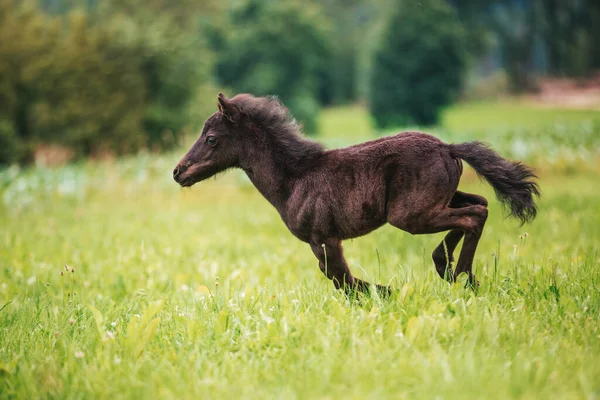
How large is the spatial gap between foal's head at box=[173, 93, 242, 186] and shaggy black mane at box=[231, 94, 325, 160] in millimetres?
117

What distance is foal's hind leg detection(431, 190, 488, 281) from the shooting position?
13.3 feet

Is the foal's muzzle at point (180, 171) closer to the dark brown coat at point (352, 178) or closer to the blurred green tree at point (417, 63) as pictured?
the dark brown coat at point (352, 178)

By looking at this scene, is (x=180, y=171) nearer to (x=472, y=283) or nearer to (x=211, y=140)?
(x=211, y=140)

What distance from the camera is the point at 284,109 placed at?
176 inches

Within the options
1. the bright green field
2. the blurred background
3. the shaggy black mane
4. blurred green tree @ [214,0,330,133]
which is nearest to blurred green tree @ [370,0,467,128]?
the blurred background

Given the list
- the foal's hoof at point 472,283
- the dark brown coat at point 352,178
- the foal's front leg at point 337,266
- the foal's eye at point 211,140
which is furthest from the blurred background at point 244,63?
the foal's hoof at point 472,283

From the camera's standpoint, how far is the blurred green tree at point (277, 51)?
40.9m

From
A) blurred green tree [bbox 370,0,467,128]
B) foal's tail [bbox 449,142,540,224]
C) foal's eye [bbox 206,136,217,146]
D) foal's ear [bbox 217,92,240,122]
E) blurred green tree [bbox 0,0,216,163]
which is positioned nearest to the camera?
foal's tail [bbox 449,142,540,224]

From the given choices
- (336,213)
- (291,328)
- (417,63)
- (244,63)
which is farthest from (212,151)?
(244,63)

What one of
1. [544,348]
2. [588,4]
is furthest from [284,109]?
[588,4]

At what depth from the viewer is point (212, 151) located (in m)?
4.39

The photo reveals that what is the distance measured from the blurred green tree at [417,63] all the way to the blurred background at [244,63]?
8cm

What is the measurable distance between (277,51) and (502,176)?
39640 millimetres

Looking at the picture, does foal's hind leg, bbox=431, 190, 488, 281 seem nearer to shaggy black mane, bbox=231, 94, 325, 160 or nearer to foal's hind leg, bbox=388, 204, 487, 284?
foal's hind leg, bbox=388, 204, 487, 284
